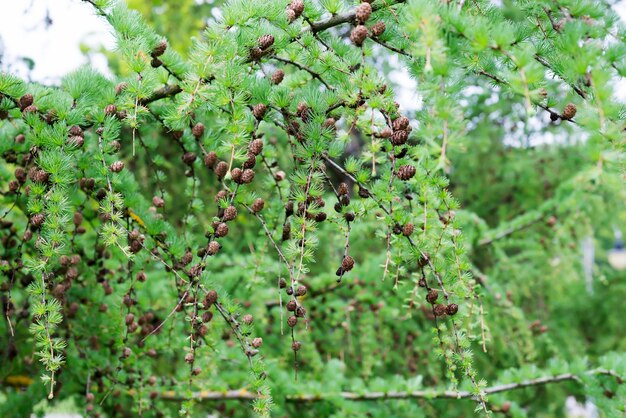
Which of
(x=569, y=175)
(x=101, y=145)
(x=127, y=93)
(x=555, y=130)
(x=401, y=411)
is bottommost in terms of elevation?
(x=401, y=411)

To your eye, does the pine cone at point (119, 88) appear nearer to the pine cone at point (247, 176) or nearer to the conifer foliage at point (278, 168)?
the conifer foliage at point (278, 168)

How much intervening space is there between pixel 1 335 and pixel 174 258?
1.42 metres

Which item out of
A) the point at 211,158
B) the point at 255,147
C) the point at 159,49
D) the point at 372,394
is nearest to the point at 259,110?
the point at 255,147

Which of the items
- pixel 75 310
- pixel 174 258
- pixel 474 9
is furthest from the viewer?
pixel 75 310

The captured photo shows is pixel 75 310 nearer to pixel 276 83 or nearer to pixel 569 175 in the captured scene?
pixel 276 83

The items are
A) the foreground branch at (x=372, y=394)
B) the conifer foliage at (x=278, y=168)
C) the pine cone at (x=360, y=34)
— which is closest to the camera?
the conifer foliage at (x=278, y=168)

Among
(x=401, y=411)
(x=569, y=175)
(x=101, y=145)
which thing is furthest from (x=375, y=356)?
(x=569, y=175)

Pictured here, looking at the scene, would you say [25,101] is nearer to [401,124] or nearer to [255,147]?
[255,147]

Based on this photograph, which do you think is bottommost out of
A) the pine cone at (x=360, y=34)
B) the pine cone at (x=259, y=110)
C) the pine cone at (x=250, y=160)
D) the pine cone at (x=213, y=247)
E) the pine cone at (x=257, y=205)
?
the pine cone at (x=213, y=247)

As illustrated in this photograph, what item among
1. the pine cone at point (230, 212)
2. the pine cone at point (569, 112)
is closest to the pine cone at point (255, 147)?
the pine cone at point (230, 212)

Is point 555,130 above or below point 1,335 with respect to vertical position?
above

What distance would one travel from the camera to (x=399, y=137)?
4.07ft

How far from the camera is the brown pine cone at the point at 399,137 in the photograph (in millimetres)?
1239

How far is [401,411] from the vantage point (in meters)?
2.75
